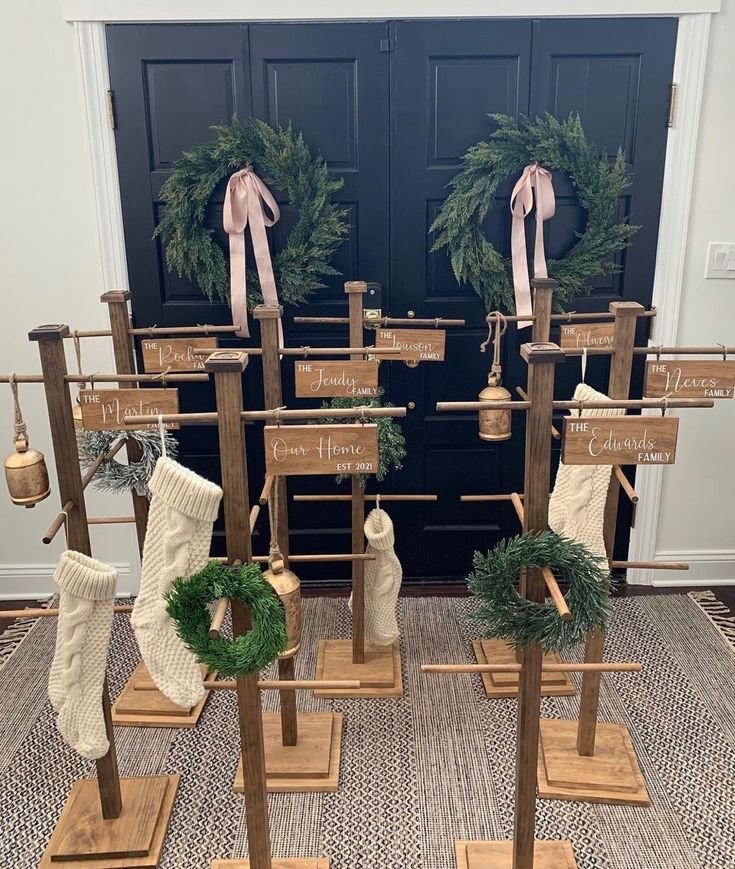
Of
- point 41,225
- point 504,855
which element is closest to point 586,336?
point 504,855

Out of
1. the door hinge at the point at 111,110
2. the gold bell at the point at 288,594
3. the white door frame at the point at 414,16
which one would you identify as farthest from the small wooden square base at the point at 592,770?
the door hinge at the point at 111,110

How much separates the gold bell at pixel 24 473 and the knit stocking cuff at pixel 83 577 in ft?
0.68

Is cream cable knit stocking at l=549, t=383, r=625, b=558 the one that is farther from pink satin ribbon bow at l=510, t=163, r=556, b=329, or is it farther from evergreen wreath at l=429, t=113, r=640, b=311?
evergreen wreath at l=429, t=113, r=640, b=311

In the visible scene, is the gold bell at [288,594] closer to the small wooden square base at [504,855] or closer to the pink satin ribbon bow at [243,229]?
the small wooden square base at [504,855]

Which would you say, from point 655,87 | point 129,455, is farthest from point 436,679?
point 655,87

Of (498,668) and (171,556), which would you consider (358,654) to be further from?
(171,556)

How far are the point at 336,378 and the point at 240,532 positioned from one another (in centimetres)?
67

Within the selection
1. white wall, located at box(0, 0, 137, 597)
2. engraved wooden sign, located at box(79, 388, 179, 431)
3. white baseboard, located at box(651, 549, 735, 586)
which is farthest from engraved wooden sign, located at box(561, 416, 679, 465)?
white wall, located at box(0, 0, 137, 597)

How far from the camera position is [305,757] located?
2.15m

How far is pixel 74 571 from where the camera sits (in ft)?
5.32

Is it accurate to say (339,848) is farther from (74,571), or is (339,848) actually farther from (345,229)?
(345,229)

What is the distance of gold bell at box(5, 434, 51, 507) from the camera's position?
174 centimetres

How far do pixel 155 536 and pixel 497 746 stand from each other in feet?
4.38

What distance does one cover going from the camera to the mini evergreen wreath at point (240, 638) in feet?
4.41
